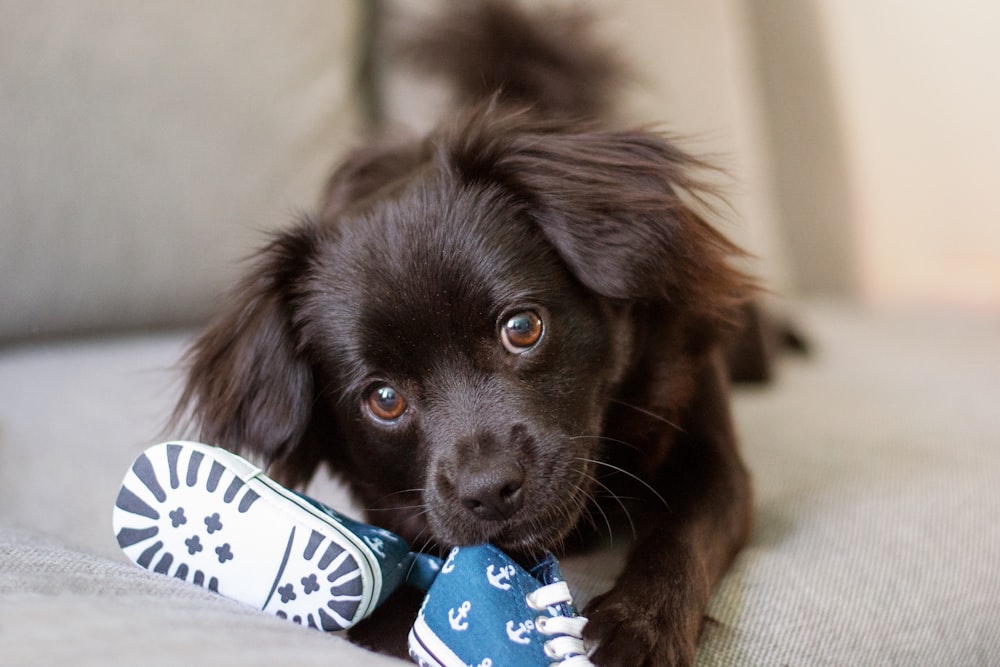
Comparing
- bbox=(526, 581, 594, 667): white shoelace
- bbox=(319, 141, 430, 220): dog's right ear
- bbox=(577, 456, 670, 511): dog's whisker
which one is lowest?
bbox=(577, 456, 670, 511): dog's whisker

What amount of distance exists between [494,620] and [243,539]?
1.05 ft

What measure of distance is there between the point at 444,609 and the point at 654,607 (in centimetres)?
28

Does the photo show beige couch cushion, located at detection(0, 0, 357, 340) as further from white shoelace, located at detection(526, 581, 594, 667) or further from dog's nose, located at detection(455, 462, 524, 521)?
white shoelace, located at detection(526, 581, 594, 667)

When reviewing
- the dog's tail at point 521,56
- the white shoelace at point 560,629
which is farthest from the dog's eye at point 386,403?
the dog's tail at point 521,56

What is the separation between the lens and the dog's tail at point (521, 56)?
2.38 m

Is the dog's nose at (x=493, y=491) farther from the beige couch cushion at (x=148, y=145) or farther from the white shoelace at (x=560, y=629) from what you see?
the beige couch cushion at (x=148, y=145)

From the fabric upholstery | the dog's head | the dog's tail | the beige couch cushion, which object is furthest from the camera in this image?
the dog's tail

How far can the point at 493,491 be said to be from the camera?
121cm

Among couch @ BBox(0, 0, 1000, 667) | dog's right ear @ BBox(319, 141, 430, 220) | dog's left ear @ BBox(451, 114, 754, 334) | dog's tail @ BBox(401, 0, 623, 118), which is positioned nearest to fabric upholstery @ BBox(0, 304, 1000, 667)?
couch @ BBox(0, 0, 1000, 667)

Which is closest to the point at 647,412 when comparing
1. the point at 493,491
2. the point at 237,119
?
the point at 493,491

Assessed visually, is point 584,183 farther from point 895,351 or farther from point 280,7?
point 895,351

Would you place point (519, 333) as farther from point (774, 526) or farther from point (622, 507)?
point (774, 526)

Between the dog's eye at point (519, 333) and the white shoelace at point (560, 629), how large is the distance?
0.40 metres

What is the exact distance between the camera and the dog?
128 centimetres
